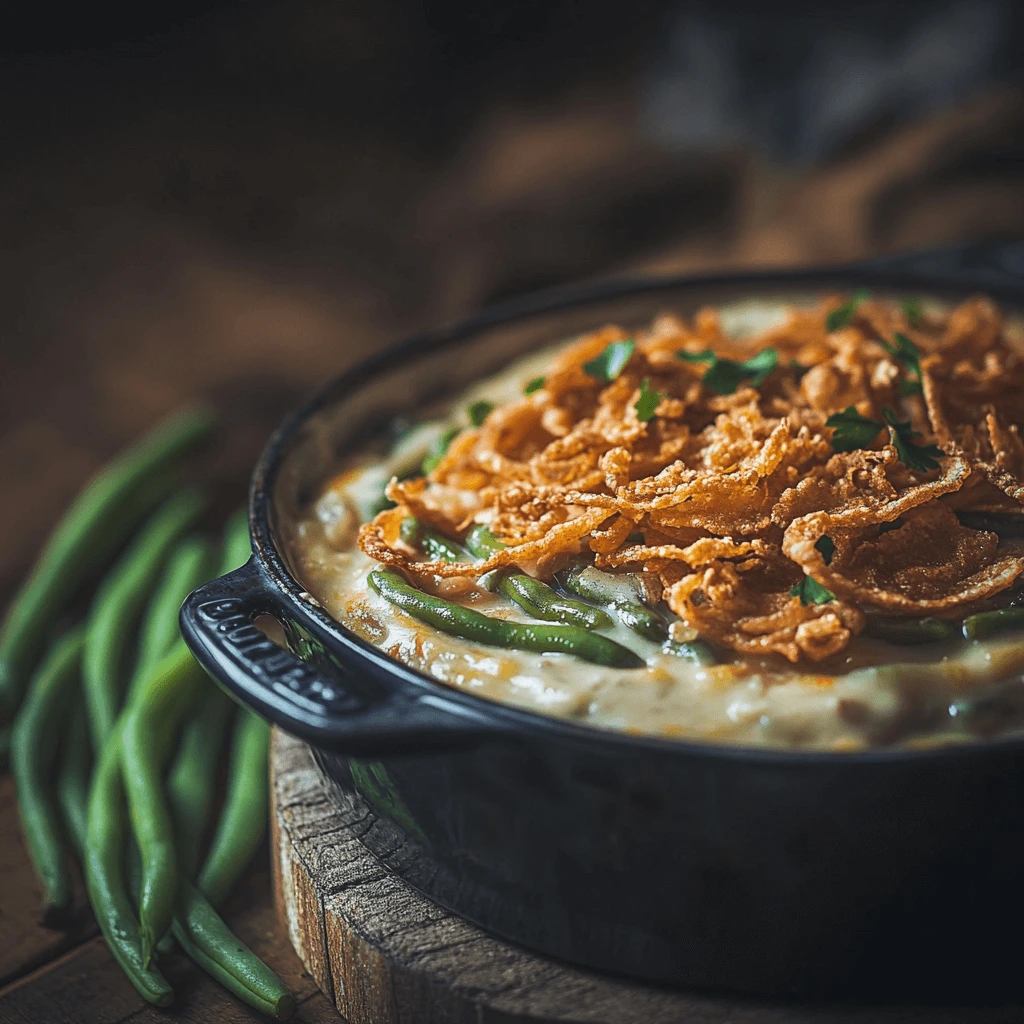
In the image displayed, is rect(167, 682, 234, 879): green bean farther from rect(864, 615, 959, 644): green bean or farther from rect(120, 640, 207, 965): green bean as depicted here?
rect(864, 615, 959, 644): green bean

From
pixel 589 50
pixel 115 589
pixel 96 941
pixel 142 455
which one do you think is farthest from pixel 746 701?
pixel 589 50

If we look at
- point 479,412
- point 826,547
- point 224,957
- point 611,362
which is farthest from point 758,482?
point 224,957

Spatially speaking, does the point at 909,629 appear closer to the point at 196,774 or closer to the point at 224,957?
the point at 224,957

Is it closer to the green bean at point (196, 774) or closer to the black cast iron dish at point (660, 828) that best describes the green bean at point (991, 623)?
the black cast iron dish at point (660, 828)

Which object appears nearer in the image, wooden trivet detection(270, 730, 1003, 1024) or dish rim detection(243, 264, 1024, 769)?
dish rim detection(243, 264, 1024, 769)

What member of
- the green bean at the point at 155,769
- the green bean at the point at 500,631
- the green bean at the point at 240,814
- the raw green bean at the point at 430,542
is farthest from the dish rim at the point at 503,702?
the green bean at the point at 155,769

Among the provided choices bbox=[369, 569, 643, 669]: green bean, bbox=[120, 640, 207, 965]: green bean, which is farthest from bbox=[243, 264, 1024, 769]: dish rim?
bbox=[120, 640, 207, 965]: green bean

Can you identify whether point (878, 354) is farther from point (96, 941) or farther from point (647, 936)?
point (96, 941)
